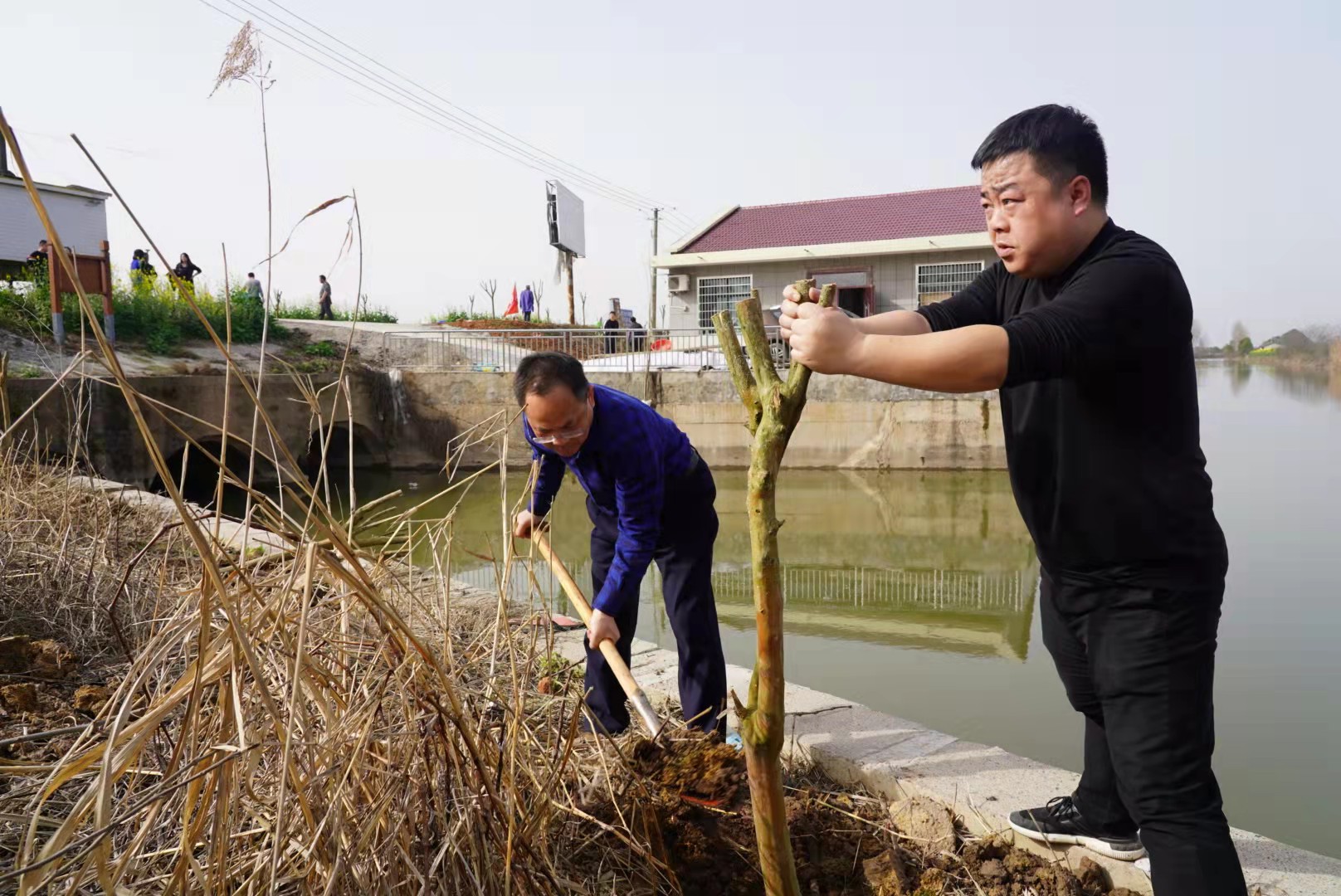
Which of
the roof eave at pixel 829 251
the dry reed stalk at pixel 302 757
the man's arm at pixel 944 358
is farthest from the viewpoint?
the roof eave at pixel 829 251

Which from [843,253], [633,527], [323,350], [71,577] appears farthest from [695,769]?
[843,253]

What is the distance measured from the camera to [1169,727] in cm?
171

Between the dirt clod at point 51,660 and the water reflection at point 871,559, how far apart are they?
1.55 meters

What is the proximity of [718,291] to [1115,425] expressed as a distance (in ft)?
64.4

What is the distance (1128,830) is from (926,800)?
55cm

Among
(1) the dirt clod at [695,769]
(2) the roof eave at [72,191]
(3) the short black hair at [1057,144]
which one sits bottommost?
(1) the dirt clod at [695,769]

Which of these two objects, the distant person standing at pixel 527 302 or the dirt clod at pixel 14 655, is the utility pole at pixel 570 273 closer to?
the distant person standing at pixel 527 302

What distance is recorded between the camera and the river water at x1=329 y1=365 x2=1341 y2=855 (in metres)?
4.36

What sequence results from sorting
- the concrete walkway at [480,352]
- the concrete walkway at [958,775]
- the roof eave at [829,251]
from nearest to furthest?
1. the concrete walkway at [958,775]
2. the concrete walkway at [480,352]
3. the roof eave at [829,251]

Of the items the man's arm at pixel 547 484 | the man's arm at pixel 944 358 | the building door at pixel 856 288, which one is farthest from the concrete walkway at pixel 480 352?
the man's arm at pixel 944 358

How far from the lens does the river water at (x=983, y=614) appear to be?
4.36 meters

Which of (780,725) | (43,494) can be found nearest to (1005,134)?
(780,725)

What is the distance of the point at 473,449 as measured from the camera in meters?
15.4

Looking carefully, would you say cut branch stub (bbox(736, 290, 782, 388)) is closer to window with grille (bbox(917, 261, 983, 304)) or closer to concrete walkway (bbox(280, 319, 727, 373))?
concrete walkway (bbox(280, 319, 727, 373))
